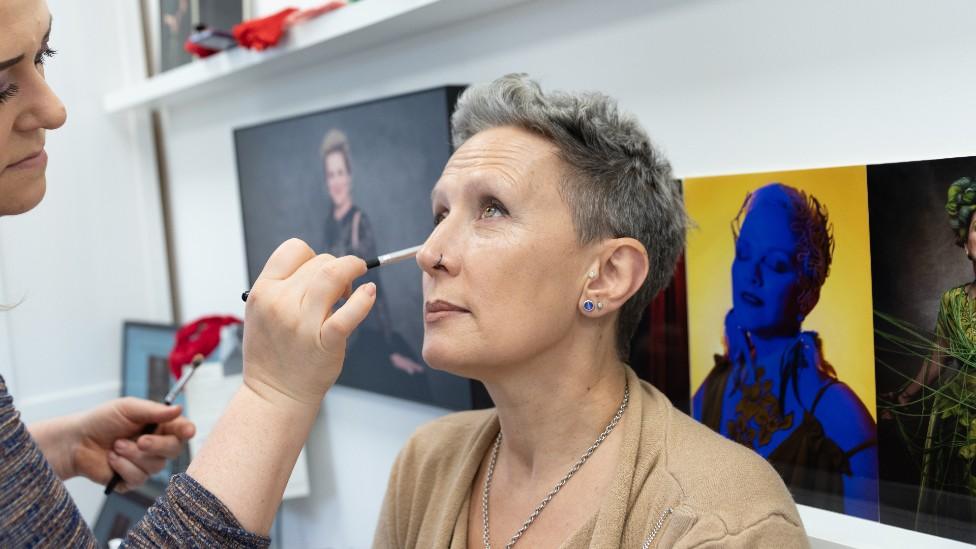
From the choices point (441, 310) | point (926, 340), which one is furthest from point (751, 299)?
point (441, 310)

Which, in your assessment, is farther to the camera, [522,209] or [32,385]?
[32,385]

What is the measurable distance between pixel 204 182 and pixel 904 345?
1776 mm

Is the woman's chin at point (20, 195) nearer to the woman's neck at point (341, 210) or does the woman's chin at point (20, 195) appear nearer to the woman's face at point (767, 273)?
the woman's neck at point (341, 210)

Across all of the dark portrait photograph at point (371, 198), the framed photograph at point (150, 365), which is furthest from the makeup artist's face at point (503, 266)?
the framed photograph at point (150, 365)

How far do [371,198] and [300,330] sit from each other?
86 cm

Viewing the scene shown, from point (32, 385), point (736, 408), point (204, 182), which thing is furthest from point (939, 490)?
point (32, 385)

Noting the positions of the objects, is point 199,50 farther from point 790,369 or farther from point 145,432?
point 790,369

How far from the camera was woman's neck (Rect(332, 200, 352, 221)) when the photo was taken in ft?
5.45

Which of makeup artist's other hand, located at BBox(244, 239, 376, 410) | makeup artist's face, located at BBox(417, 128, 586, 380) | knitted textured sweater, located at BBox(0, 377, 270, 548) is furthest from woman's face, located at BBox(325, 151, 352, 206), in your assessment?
knitted textured sweater, located at BBox(0, 377, 270, 548)

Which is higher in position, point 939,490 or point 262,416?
point 262,416

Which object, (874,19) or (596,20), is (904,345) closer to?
(874,19)

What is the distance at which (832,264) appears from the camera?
3.51 feet

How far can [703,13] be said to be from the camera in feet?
3.85

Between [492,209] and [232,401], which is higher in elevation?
[492,209]
